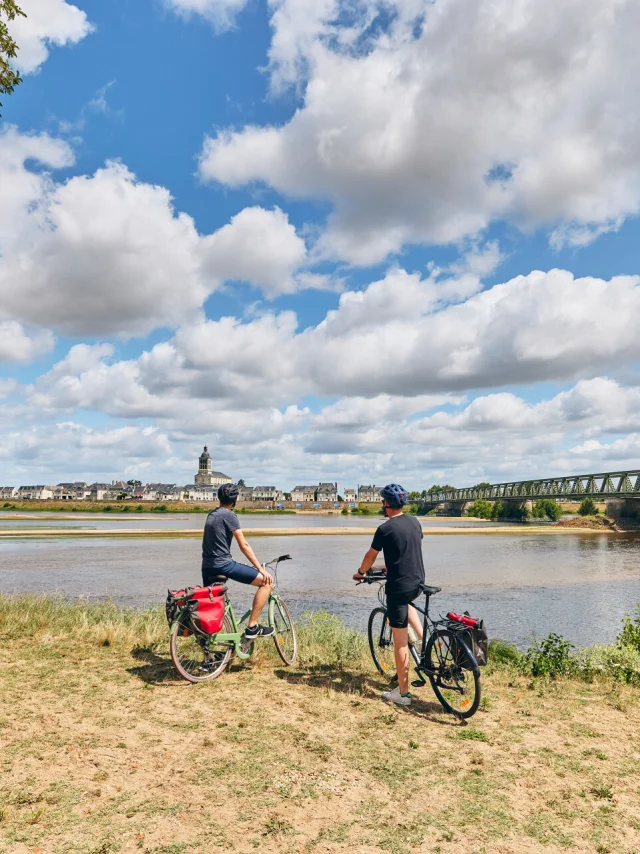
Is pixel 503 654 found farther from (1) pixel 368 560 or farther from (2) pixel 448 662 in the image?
(1) pixel 368 560

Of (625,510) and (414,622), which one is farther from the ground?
(414,622)

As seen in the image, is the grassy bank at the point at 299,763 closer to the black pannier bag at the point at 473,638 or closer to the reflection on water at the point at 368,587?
the black pannier bag at the point at 473,638

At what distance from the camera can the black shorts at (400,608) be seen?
7.91 metres

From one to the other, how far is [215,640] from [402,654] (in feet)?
9.71

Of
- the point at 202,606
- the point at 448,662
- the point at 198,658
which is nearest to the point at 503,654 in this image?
the point at 448,662

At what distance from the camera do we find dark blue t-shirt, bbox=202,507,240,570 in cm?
882

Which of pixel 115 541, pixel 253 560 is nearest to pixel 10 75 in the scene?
pixel 253 560

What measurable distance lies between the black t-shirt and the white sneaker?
1.55 metres

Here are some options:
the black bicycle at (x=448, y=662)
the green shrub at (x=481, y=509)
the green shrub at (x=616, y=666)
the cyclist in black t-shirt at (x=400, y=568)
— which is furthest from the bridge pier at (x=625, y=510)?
the cyclist in black t-shirt at (x=400, y=568)

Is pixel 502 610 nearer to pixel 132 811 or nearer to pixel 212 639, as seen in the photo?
pixel 212 639

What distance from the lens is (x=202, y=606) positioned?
28.3 ft

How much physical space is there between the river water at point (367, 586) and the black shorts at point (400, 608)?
9.63 m

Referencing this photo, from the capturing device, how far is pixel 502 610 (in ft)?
72.6

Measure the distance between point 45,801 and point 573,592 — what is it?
1079 inches
